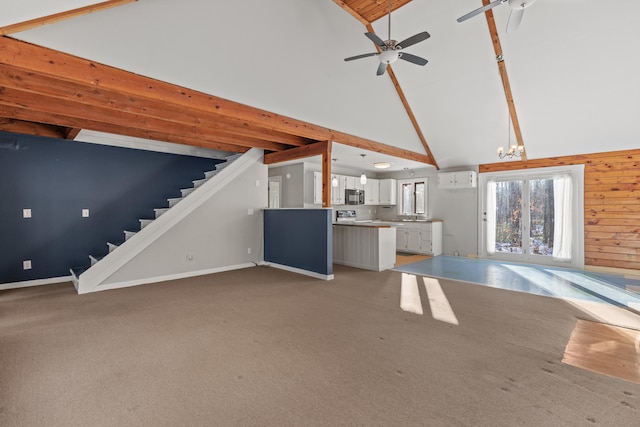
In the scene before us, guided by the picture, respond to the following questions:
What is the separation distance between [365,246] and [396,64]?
11.6 ft

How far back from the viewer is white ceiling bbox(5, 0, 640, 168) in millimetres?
3031

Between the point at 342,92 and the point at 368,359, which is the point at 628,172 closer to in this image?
the point at 342,92

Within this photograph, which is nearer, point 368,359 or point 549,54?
point 368,359

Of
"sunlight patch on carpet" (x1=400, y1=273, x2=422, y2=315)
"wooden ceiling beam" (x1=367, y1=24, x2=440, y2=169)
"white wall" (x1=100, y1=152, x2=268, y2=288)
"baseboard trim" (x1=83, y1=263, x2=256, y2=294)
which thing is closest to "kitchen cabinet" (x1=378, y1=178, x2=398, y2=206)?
"wooden ceiling beam" (x1=367, y1=24, x2=440, y2=169)

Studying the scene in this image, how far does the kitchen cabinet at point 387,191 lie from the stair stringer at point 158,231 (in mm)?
4302

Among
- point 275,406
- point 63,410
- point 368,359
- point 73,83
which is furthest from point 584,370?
point 73,83

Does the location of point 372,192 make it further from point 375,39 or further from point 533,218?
point 375,39

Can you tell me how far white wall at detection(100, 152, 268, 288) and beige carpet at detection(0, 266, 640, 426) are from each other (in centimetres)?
96

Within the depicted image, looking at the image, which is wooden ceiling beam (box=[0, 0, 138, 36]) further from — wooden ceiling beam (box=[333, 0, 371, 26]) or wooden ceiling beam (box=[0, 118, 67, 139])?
wooden ceiling beam (box=[0, 118, 67, 139])

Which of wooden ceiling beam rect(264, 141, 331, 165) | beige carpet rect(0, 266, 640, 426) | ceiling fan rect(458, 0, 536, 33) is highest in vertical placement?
ceiling fan rect(458, 0, 536, 33)

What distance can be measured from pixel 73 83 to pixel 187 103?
106 centimetres

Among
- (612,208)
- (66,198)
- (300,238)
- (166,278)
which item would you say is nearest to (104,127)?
(66,198)

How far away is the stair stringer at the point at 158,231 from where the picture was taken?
14.5 ft

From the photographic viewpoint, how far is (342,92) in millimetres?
5086
